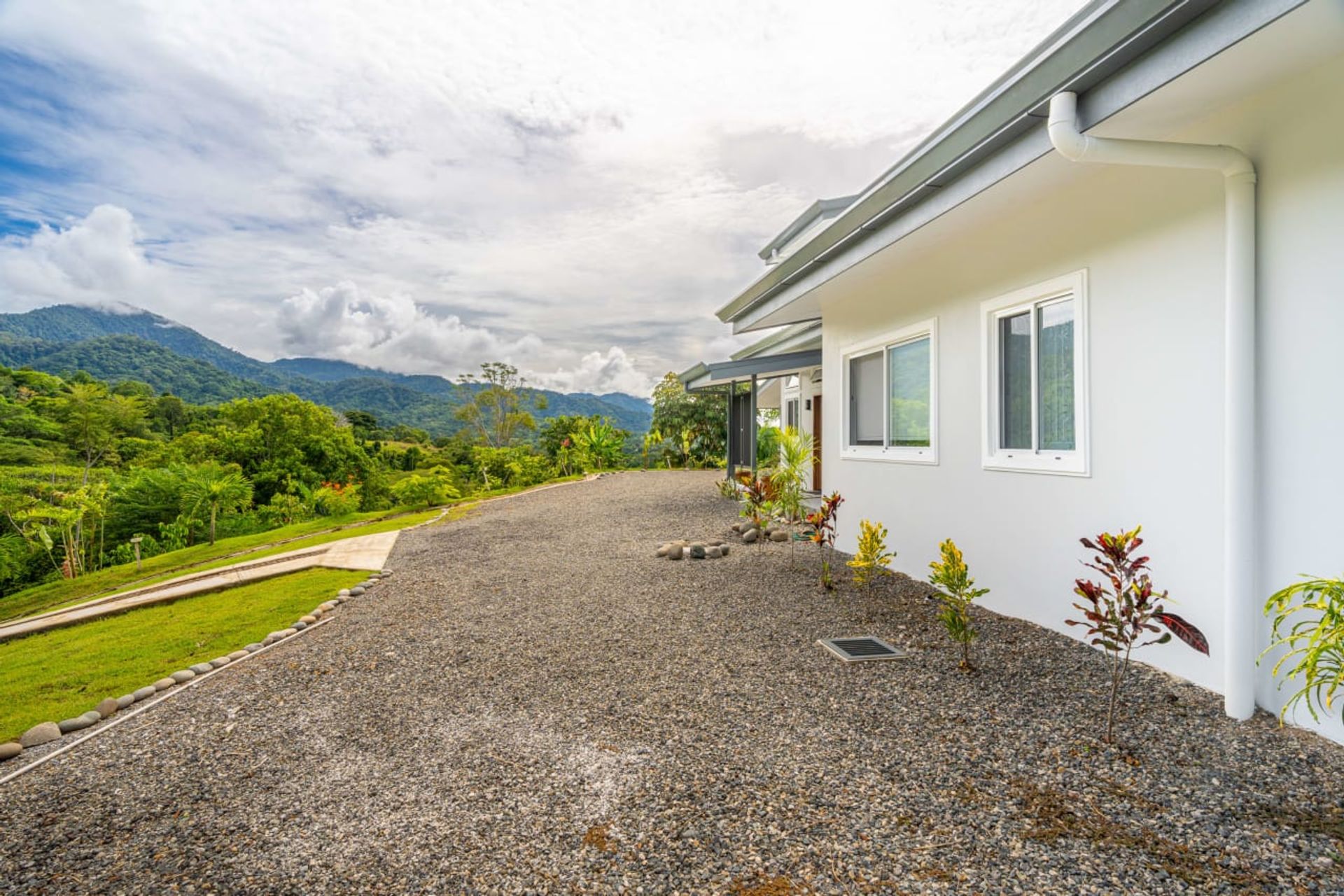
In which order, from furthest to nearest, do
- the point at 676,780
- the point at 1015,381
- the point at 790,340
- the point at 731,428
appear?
the point at 731,428 < the point at 790,340 < the point at 1015,381 < the point at 676,780

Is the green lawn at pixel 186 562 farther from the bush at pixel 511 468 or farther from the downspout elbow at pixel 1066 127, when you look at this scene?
the downspout elbow at pixel 1066 127

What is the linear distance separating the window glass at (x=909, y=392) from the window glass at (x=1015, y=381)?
49.4 inches

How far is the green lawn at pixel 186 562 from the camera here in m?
10.3

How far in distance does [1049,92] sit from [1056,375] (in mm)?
2446

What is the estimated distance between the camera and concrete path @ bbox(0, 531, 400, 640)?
786cm

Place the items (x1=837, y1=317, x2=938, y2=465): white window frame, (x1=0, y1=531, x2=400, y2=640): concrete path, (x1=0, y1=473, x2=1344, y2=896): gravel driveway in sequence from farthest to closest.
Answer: (x1=0, y1=531, x2=400, y2=640): concrete path
(x1=837, y1=317, x2=938, y2=465): white window frame
(x1=0, y1=473, x2=1344, y2=896): gravel driveway

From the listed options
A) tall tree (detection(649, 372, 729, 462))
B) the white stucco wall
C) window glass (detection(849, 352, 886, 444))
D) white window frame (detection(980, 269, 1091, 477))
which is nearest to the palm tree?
window glass (detection(849, 352, 886, 444))

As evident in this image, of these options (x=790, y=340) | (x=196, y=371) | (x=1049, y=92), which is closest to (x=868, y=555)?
(x=1049, y=92)

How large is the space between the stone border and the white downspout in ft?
22.6

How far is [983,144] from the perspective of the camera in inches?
159

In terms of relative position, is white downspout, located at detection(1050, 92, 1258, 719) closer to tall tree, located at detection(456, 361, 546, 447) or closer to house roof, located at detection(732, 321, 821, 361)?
house roof, located at detection(732, 321, 821, 361)

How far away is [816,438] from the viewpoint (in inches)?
544

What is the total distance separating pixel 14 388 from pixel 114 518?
1384 centimetres

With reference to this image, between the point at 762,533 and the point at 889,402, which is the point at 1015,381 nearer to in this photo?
the point at 889,402
